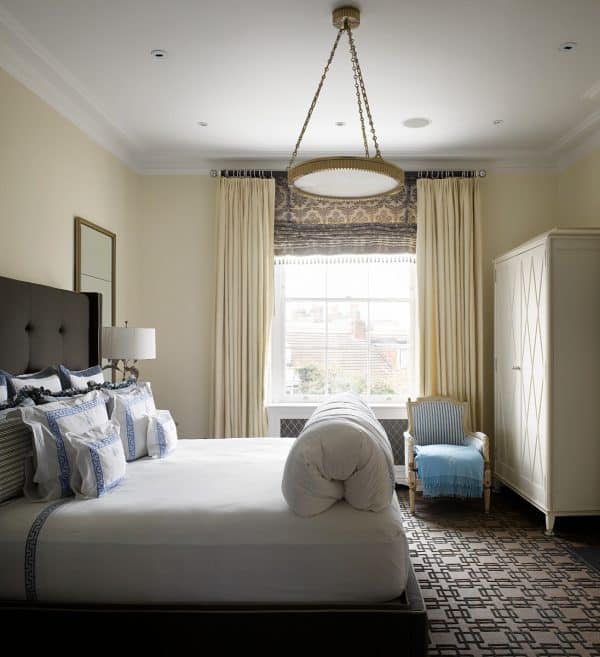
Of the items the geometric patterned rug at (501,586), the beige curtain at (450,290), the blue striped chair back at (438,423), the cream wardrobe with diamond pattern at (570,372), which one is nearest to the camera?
the geometric patterned rug at (501,586)

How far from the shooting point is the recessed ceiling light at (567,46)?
3158 millimetres

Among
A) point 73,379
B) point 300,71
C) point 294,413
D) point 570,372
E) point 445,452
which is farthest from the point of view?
point 294,413

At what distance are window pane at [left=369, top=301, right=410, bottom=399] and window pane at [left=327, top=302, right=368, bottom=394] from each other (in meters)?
0.08

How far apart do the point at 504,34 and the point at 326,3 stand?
101 centimetres

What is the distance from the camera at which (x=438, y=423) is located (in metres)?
4.68

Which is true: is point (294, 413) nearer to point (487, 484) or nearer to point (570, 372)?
point (487, 484)

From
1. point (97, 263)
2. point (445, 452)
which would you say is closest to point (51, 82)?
point (97, 263)

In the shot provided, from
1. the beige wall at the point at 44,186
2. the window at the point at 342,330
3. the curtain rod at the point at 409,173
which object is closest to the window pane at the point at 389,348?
the window at the point at 342,330

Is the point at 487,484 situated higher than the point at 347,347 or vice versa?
the point at 347,347

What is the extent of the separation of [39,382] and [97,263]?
1.55 metres

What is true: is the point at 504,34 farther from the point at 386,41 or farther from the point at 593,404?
the point at 593,404

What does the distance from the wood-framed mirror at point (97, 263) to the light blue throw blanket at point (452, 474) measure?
2725mm

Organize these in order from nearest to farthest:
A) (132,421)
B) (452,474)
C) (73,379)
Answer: (132,421) < (73,379) < (452,474)

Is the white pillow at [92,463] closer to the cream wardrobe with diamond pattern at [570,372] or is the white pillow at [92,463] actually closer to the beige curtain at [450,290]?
the cream wardrobe with diamond pattern at [570,372]
